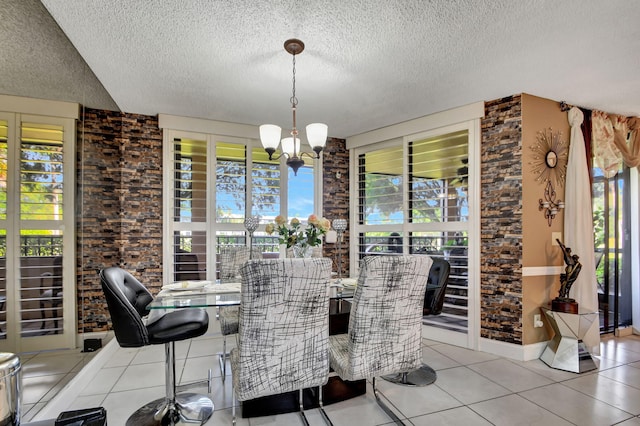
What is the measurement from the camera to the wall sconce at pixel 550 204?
334 cm

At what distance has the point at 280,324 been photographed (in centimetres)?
167

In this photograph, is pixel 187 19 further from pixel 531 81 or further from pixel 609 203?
pixel 609 203

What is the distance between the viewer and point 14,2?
2.02 metres

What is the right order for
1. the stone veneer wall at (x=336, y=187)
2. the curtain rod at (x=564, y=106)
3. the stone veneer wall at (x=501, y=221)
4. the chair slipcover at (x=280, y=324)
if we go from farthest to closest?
the stone veneer wall at (x=336, y=187), the curtain rod at (x=564, y=106), the stone veneer wall at (x=501, y=221), the chair slipcover at (x=280, y=324)

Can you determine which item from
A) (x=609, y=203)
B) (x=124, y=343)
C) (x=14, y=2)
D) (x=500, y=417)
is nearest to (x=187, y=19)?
(x=14, y=2)

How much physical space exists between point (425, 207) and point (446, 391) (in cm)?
210

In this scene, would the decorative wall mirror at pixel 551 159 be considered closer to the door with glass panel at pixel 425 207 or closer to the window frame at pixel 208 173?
the door with glass panel at pixel 425 207

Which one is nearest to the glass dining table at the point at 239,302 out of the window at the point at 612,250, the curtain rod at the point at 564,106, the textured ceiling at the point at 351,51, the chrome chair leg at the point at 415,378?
the chrome chair leg at the point at 415,378

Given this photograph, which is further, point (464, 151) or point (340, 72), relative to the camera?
point (464, 151)

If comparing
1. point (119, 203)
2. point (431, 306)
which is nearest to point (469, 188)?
point (431, 306)

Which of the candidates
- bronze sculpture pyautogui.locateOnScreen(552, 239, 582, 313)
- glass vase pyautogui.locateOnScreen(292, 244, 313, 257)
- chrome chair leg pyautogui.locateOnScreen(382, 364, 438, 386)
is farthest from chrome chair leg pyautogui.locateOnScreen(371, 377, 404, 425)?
bronze sculpture pyautogui.locateOnScreen(552, 239, 582, 313)

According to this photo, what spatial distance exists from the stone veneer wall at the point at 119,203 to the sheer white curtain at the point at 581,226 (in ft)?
15.4

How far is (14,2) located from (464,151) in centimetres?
402

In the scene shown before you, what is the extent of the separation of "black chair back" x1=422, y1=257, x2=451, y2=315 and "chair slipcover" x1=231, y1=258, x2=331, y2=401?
158 cm
